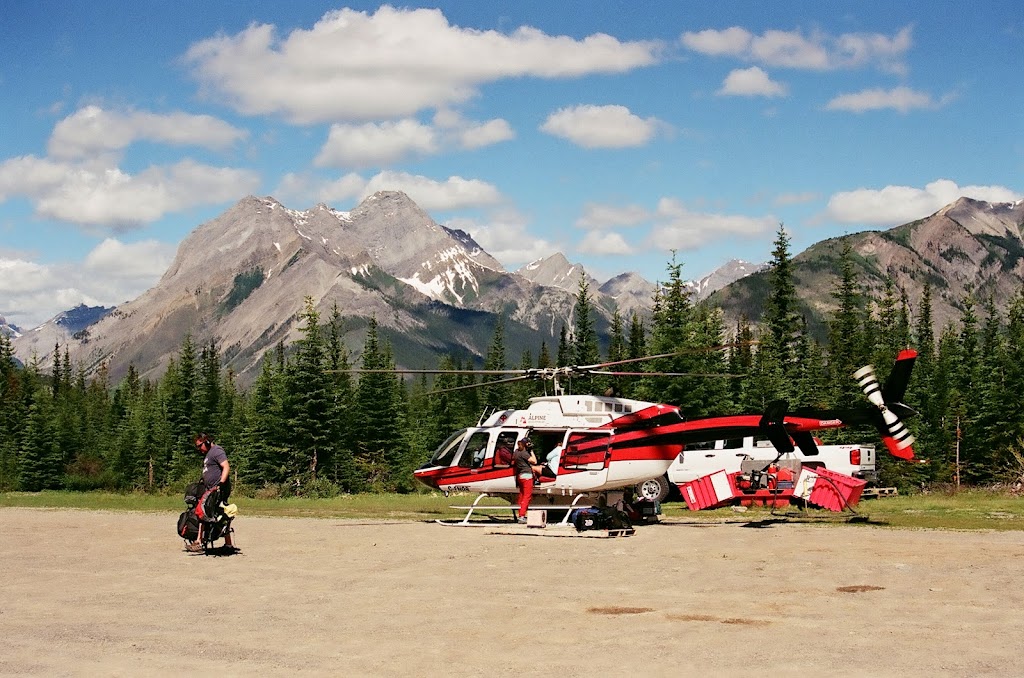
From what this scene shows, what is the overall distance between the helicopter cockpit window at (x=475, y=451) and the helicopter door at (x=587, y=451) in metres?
2.16

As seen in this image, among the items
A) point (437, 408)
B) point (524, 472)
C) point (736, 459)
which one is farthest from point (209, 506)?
point (437, 408)

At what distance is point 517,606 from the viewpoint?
12930 millimetres

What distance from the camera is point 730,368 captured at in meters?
69.0

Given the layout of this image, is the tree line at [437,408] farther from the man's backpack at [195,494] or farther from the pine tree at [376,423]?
the man's backpack at [195,494]

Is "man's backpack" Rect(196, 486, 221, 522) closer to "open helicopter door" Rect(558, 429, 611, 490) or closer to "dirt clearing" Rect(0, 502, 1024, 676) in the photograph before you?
"dirt clearing" Rect(0, 502, 1024, 676)

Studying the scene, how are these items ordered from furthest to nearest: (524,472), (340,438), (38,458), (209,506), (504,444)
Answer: (38,458)
(340,438)
(504,444)
(524,472)
(209,506)

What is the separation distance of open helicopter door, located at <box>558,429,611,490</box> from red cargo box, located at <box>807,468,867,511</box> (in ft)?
18.8

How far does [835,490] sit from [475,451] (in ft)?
29.4

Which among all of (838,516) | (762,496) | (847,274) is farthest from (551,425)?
(847,274)

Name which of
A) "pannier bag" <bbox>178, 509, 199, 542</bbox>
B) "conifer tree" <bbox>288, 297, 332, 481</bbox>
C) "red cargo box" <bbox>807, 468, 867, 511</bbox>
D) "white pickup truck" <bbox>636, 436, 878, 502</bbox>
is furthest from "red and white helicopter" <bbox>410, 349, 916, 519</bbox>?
"conifer tree" <bbox>288, 297, 332, 481</bbox>

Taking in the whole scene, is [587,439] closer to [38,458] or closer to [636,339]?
[38,458]

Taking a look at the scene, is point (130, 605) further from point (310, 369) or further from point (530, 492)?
point (310, 369)

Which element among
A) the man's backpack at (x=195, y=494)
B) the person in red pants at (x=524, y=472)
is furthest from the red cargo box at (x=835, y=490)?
the man's backpack at (x=195, y=494)

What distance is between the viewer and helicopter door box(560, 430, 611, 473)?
25.0 m
